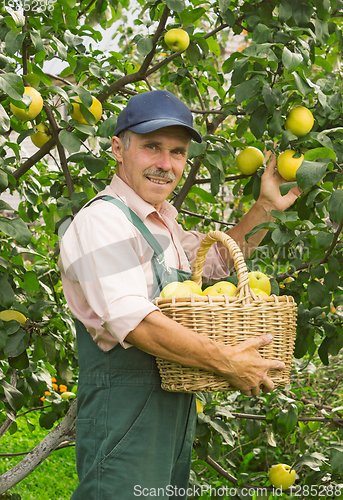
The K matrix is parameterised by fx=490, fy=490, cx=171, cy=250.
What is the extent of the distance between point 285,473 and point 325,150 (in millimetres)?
1459

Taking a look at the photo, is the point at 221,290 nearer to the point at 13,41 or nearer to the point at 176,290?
the point at 176,290

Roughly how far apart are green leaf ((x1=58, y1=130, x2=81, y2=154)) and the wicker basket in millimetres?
633

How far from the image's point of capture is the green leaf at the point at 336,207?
1312mm

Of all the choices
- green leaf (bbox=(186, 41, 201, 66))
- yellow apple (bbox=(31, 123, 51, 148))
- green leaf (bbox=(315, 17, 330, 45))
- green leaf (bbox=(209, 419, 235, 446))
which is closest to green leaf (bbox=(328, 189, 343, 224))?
green leaf (bbox=(315, 17, 330, 45))

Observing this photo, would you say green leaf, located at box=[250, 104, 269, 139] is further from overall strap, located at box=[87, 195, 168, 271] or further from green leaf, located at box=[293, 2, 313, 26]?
overall strap, located at box=[87, 195, 168, 271]

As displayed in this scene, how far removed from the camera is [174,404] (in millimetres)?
1335

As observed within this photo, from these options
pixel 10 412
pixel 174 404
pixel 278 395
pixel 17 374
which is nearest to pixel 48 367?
pixel 17 374

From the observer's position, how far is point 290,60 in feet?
4.69

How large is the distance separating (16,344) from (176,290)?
2.41 feet

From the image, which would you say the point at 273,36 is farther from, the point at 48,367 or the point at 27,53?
the point at 48,367

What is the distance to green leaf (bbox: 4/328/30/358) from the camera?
5.42 ft

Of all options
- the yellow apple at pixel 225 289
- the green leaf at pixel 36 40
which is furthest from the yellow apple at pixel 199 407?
the green leaf at pixel 36 40

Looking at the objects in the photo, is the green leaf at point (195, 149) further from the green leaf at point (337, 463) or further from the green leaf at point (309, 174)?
the green leaf at point (337, 463)

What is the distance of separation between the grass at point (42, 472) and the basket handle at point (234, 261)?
1.82m
